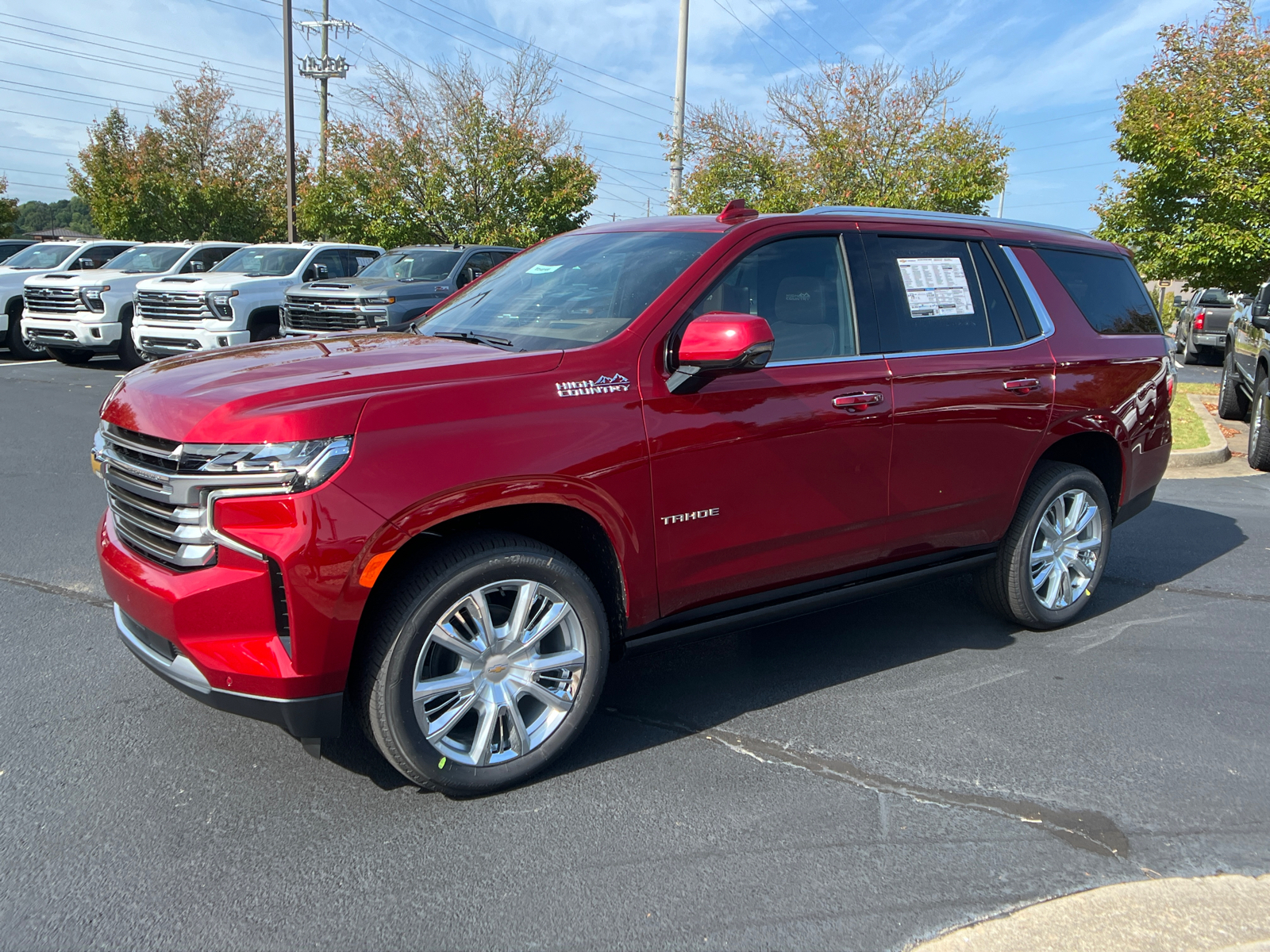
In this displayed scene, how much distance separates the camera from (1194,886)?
2.86 meters

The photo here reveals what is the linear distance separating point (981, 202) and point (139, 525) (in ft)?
62.0

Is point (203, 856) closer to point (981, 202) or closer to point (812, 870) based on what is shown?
point (812, 870)

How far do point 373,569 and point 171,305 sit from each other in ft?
42.5

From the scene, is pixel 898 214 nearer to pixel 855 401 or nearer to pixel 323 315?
pixel 855 401

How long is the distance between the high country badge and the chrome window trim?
2387 millimetres

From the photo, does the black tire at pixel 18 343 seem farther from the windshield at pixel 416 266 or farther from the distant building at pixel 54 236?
the windshield at pixel 416 266

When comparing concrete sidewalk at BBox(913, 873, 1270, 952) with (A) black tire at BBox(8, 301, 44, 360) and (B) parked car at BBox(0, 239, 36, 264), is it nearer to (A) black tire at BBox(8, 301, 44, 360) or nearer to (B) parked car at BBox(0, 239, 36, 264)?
(A) black tire at BBox(8, 301, 44, 360)

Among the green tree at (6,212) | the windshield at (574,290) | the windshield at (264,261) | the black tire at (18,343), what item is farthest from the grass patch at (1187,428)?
the green tree at (6,212)

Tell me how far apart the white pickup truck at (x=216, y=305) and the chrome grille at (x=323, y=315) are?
0.84m

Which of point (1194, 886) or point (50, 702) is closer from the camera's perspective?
point (1194, 886)

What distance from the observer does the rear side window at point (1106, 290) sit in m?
4.99

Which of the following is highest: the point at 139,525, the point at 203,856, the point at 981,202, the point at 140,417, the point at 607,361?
the point at 981,202

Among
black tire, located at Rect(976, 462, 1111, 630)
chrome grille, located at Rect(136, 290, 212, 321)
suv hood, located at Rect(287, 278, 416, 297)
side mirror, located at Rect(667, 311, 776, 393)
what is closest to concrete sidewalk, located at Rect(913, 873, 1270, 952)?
side mirror, located at Rect(667, 311, 776, 393)

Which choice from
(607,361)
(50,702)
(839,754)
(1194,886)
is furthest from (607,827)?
(50,702)
